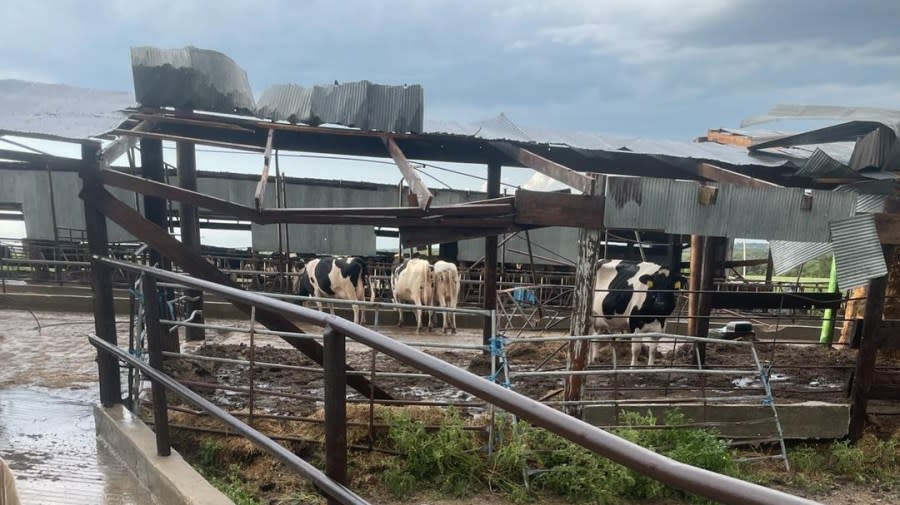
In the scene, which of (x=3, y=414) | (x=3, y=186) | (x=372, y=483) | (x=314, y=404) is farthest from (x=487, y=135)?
(x=3, y=186)

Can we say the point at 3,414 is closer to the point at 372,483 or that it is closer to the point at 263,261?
the point at 372,483

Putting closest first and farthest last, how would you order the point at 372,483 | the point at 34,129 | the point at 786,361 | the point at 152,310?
the point at 152,310 < the point at 34,129 < the point at 372,483 < the point at 786,361

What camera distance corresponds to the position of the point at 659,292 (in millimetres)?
8031

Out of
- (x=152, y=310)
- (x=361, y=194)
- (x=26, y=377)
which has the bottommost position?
(x=26, y=377)

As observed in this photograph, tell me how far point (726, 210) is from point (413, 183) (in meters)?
3.02

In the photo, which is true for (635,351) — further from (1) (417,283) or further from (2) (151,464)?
(2) (151,464)

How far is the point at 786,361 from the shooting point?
333 inches

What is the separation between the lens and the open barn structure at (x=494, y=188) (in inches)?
162

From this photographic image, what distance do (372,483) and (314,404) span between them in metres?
1.43

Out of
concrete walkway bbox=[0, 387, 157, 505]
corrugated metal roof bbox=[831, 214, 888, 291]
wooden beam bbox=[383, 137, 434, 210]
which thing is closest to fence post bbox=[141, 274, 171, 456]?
concrete walkway bbox=[0, 387, 157, 505]

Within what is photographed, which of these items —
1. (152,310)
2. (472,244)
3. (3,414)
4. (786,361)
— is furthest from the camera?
(472,244)

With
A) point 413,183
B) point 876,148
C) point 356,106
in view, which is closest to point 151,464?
point 413,183

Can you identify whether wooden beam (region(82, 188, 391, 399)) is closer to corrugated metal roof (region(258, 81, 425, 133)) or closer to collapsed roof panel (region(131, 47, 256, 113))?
collapsed roof panel (region(131, 47, 256, 113))

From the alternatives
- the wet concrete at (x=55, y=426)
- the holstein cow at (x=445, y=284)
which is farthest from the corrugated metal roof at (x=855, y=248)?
the holstein cow at (x=445, y=284)
